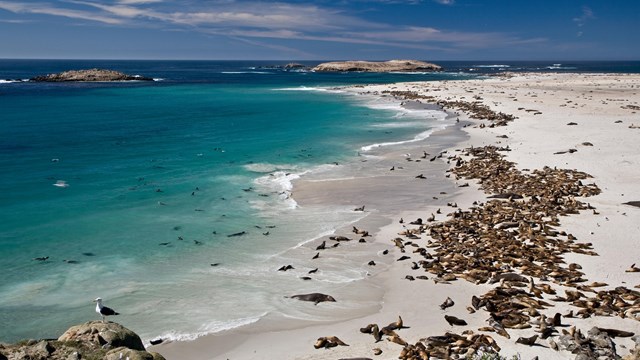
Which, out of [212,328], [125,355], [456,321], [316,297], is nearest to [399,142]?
[316,297]

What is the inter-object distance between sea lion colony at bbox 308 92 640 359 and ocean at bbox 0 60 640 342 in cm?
218

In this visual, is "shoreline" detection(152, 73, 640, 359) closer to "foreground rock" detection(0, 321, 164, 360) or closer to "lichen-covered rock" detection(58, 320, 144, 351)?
"lichen-covered rock" detection(58, 320, 144, 351)

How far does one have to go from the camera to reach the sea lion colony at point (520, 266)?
7.96 m

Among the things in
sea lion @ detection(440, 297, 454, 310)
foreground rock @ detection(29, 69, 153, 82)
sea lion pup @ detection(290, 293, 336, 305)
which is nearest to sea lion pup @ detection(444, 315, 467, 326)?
sea lion @ detection(440, 297, 454, 310)

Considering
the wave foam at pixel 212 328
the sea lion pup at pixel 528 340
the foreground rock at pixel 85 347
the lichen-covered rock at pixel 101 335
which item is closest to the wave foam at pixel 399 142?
the wave foam at pixel 212 328

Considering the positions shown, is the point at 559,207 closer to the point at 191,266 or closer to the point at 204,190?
the point at 191,266

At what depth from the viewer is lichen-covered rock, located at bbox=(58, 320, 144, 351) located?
583cm

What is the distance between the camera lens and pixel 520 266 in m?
11.0

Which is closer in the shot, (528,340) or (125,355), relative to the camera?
(125,355)

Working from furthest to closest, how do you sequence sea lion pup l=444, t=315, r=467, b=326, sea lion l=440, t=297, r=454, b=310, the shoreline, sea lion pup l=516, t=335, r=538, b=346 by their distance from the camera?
sea lion l=440, t=297, r=454, b=310
sea lion pup l=444, t=315, r=467, b=326
the shoreline
sea lion pup l=516, t=335, r=538, b=346

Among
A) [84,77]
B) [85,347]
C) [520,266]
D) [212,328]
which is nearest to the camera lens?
[85,347]

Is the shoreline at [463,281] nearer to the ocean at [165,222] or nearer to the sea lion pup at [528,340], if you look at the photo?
the sea lion pup at [528,340]

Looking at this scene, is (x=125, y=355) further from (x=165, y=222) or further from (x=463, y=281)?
(x=165, y=222)

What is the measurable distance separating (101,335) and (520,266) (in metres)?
8.85
